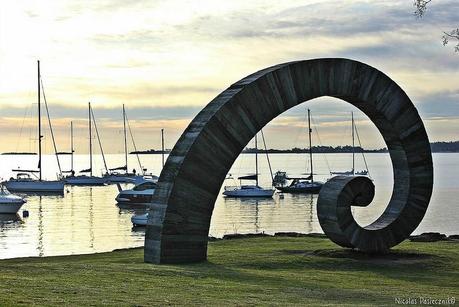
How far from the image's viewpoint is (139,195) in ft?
243

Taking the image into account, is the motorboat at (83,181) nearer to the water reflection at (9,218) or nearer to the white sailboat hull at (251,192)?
the white sailboat hull at (251,192)

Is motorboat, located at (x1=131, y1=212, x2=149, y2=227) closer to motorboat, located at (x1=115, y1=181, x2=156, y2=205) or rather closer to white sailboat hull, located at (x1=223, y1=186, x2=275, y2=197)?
motorboat, located at (x1=115, y1=181, x2=156, y2=205)

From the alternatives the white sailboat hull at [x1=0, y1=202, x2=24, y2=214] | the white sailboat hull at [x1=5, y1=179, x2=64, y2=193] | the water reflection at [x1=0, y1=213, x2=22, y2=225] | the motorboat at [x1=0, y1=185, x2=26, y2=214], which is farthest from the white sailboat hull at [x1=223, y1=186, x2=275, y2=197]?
the white sailboat hull at [x1=0, y1=202, x2=24, y2=214]

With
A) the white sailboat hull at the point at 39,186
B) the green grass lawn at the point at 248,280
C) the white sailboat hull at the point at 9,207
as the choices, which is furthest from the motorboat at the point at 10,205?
the green grass lawn at the point at 248,280

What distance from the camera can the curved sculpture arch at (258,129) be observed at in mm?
15891

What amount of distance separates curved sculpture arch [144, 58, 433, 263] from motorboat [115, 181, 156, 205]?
55.0m

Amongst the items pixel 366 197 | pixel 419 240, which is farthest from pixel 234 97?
pixel 419 240

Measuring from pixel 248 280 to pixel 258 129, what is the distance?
15.6 feet

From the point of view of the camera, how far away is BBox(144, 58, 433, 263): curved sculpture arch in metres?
15.9

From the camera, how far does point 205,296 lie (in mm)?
10836

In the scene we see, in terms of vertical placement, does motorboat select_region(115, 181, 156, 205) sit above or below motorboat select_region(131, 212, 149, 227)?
above

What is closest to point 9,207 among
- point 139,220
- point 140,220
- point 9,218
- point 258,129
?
point 9,218

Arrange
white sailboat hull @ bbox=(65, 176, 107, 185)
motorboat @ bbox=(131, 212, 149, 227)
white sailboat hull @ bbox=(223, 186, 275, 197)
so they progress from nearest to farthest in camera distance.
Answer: motorboat @ bbox=(131, 212, 149, 227)
white sailboat hull @ bbox=(223, 186, 275, 197)
white sailboat hull @ bbox=(65, 176, 107, 185)

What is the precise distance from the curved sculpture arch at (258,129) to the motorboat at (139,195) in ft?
180
